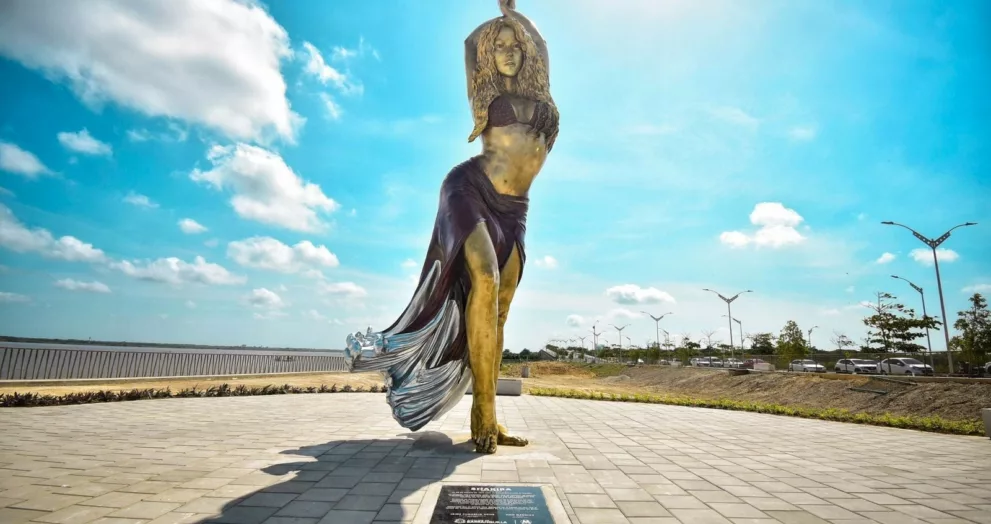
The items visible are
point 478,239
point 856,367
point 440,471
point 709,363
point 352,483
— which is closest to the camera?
point 352,483

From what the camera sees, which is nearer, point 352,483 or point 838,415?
point 352,483

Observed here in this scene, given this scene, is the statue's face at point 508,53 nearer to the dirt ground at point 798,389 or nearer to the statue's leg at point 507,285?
the statue's leg at point 507,285

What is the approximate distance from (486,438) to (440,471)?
86cm

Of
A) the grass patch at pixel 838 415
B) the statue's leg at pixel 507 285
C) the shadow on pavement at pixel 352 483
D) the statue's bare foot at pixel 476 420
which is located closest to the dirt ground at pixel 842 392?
the grass patch at pixel 838 415

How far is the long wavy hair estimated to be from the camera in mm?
5570

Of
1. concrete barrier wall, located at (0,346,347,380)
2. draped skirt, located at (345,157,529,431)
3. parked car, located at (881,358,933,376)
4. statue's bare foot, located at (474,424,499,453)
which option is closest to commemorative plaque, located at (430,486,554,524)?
statue's bare foot, located at (474,424,499,453)

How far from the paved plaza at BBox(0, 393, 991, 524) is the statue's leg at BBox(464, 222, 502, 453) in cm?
Result: 33

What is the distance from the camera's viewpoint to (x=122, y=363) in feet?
48.1

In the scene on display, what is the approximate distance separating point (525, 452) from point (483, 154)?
331 centimetres

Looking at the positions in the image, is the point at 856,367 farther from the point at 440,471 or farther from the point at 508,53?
the point at 440,471

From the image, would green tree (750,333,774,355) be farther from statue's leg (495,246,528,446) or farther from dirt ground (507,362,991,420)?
statue's leg (495,246,528,446)

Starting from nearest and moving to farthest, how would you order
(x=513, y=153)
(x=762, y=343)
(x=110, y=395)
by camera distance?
(x=513, y=153)
(x=110, y=395)
(x=762, y=343)

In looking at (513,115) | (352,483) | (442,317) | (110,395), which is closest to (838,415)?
(442,317)

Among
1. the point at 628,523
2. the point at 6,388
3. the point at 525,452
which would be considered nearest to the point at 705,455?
the point at 525,452
